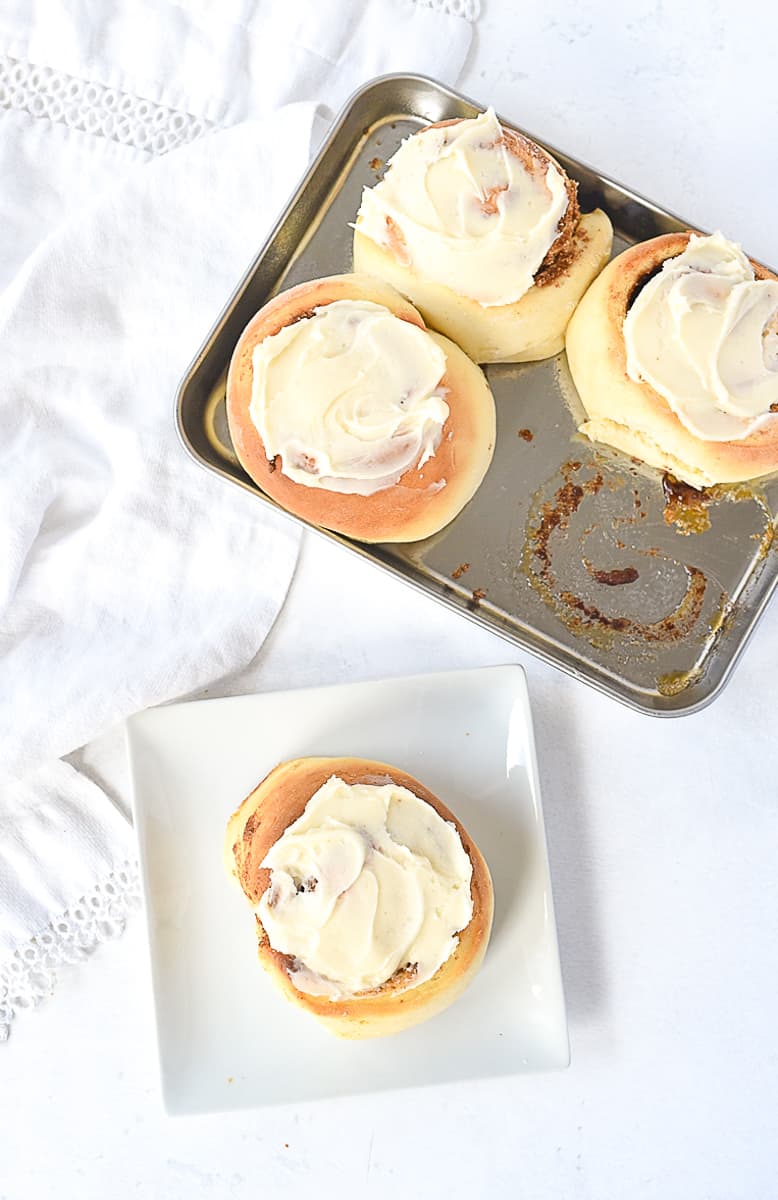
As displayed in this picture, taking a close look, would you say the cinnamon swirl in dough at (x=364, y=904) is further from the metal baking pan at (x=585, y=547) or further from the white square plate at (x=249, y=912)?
the metal baking pan at (x=585, y=547)

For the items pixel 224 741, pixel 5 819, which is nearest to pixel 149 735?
pixel 224 741

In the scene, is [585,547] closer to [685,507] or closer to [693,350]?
[685,507]

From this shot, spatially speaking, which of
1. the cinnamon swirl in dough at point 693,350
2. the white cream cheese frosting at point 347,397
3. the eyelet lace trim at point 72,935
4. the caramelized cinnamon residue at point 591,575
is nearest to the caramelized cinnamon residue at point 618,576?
the caramelized cinnamon residue at point 591,575

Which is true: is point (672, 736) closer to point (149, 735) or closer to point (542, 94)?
point (149, 735)

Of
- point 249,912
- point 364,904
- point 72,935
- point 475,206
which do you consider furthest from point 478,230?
point 72,935

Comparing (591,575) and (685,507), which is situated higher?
(685,507)

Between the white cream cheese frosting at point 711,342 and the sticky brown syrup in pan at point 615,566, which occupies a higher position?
the white cream cheese frosting at point 711,342
